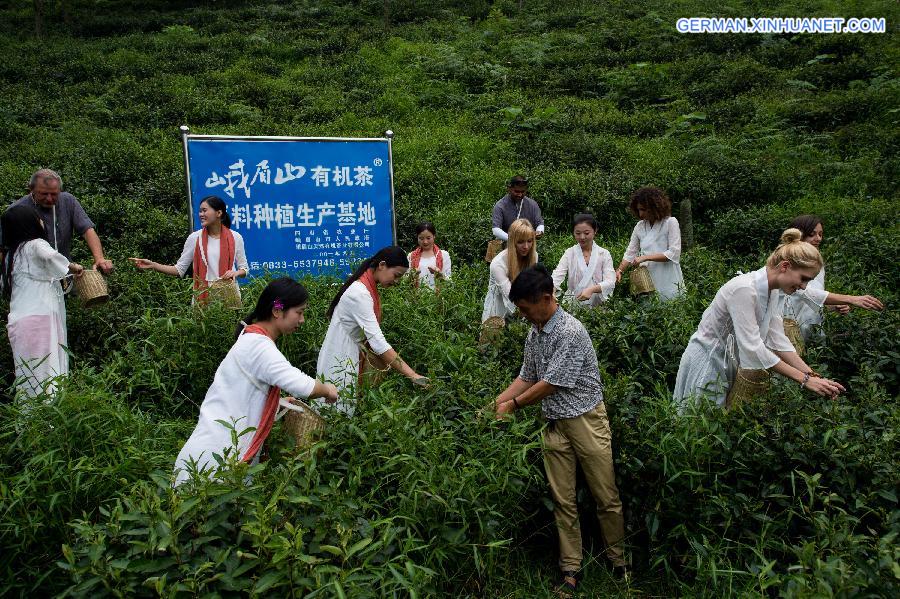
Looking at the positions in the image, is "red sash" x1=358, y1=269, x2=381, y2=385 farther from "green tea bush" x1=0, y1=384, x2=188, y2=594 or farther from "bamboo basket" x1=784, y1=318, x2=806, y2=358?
"bamboo basket" x1=784, y1=318, x2=806, y2=358

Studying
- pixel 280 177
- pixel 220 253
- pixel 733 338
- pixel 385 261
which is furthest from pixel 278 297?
pixel 280 177

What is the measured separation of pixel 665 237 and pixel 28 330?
5.12 m

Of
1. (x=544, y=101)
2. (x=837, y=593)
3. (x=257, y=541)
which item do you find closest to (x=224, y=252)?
(x=257, y=541)

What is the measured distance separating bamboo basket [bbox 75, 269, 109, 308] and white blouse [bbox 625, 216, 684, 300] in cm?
447

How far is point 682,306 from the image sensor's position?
5.89 meters

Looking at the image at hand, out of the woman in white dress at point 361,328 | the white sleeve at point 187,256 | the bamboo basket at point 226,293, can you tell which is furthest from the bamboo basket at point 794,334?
the white sleeve at point 187,256

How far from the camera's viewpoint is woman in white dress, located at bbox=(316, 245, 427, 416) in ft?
14.3

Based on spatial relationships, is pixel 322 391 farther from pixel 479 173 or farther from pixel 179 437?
pixel 479 173

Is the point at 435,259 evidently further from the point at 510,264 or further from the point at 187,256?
the point at 187,256

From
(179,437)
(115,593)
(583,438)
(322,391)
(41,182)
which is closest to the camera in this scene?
(115,593)

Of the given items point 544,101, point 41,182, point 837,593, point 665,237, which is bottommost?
point 837,593

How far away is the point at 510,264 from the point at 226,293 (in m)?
2.23

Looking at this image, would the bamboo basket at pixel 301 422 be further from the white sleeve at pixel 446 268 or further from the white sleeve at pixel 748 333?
the white sleeve at pixel 446 268

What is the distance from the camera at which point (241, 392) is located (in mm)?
3330
